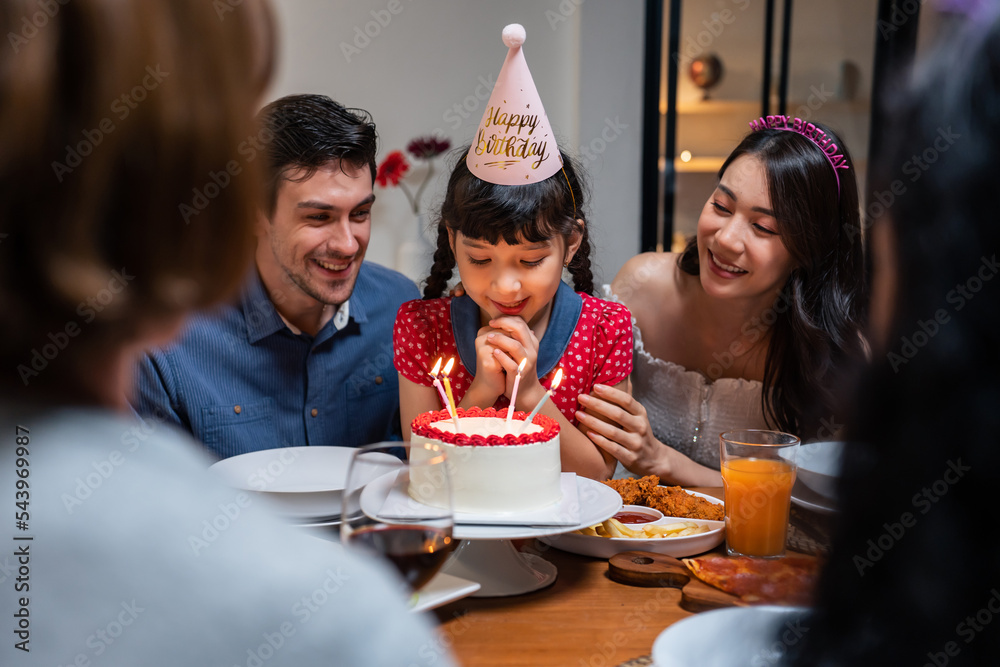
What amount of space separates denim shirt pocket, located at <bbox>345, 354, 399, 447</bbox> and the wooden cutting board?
0.93 metres

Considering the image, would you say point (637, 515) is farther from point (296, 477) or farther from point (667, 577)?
point (296, 477)

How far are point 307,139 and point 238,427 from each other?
647 mm

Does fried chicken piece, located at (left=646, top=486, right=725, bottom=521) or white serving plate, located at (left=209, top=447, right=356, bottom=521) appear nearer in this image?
white serving plate, located at (left=209, top=447, right=356, bottom=521)

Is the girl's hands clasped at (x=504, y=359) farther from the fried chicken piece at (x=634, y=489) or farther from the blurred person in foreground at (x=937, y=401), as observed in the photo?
the blurred person in foreground at (x=937, y=401)

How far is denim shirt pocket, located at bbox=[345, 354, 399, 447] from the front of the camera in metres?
1.83

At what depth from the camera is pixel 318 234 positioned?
5.52 ft

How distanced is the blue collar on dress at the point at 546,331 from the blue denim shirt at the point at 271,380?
0.94 feet

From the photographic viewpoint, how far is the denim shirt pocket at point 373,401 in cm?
183

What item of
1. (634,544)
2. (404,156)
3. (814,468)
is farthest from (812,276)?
(404,156)

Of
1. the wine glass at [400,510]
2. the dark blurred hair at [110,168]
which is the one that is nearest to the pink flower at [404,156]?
the wine glass at [400,510]

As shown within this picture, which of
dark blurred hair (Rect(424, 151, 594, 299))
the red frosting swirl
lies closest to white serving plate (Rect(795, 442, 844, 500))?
A: the red frosting swirl

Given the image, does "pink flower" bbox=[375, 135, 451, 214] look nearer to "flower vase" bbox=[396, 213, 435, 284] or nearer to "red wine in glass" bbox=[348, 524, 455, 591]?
"flower vase" bbox=[396, 213, 435, 284]

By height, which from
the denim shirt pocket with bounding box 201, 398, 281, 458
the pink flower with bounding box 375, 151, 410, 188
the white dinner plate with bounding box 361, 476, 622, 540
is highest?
the pink flower with bounding box 375, 151, 410, 188

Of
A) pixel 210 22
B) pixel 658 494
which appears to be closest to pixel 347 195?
pixel 658 494
